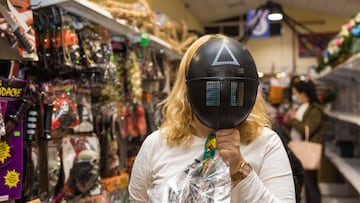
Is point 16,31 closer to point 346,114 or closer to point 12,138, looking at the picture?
point 12,138

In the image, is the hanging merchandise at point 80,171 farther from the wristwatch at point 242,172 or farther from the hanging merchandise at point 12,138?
the wristwatch at point 242,172

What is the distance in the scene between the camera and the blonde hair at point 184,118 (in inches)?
47.4

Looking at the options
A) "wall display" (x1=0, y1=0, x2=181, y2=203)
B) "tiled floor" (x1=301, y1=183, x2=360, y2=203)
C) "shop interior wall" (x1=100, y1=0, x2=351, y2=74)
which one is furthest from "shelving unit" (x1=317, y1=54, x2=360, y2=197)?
"shop interior wall" (x1=100, y1=0, x2=351, y2=74)

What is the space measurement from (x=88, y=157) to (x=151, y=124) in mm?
1116

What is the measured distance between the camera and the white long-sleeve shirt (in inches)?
41.5

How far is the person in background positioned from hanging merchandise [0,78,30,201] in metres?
3.59

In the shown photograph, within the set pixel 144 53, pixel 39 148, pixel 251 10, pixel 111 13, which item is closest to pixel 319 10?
pixel 251 10

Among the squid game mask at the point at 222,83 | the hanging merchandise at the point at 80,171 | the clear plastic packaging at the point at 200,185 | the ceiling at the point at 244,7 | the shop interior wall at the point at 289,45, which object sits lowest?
the hanging merchandise at the point at 80,171

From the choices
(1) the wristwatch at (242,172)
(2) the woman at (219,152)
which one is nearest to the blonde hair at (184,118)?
(2) the woman at (219,152)

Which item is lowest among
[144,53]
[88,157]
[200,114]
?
[88,157]

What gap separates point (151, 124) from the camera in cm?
287

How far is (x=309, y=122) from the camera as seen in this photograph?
4500 millimetres

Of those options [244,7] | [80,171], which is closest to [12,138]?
[80,171]

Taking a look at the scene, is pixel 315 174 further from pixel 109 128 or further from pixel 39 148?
pixel 39 148
